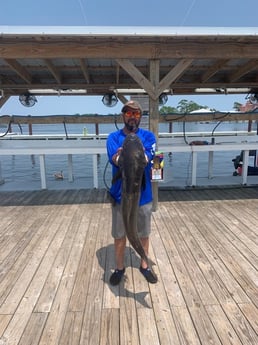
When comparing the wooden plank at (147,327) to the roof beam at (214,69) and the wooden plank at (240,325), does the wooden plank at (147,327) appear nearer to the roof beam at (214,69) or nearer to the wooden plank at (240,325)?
the wooden plank at (240,325)

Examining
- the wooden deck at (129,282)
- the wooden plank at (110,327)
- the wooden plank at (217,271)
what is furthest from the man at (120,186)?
the wooden plank at (217,271)

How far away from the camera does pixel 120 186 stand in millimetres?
2014

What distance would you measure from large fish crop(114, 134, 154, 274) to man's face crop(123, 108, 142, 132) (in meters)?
0.17

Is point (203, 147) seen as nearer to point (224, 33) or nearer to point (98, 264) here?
point (224, 33)

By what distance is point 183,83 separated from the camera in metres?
6.17

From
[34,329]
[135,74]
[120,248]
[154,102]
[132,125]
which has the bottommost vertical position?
[34,329]

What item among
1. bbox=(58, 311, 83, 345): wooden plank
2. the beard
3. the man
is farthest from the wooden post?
bbox=(58, 311, 83, 345): wooden plank

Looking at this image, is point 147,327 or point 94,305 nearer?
point 147,327

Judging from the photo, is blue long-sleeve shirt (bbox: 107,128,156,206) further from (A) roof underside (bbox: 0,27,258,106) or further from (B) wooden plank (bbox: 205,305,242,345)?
(A) roof underside (bbox: 0,27,258,106)

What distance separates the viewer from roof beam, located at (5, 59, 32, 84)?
422 cm

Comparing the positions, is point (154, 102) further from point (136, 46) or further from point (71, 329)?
point (71, 329)

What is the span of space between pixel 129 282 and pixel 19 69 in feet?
14.2

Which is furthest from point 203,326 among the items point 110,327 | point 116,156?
point 116,156

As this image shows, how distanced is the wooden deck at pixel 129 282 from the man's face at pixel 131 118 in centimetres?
135
